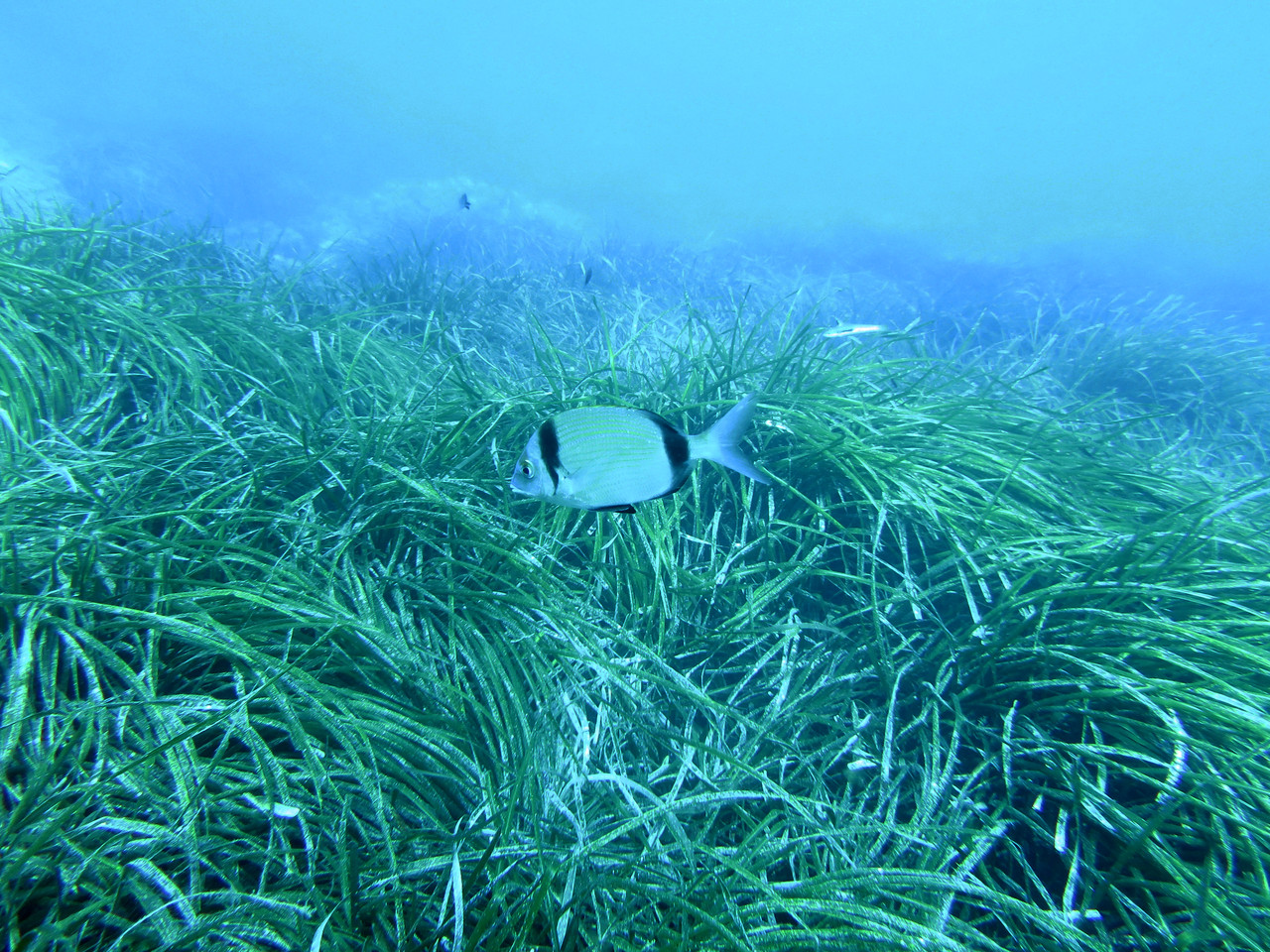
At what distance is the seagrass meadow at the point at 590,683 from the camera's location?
55.6 inches

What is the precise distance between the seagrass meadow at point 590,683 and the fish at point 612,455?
76cm

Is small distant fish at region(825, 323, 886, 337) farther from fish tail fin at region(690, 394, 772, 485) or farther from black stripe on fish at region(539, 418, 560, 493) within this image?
black stripe on fish at region(539, 418, 560, 493)

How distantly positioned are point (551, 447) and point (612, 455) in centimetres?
18

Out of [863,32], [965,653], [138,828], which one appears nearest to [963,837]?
[965,653]

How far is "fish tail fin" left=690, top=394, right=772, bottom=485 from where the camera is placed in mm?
1590

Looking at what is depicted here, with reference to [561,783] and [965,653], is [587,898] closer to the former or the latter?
[561,783]

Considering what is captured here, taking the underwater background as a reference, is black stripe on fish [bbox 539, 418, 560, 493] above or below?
above

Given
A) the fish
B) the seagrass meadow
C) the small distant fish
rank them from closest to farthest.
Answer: the seagrass meadow → the fish → the small distant fish

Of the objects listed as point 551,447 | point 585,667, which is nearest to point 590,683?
point 585,667

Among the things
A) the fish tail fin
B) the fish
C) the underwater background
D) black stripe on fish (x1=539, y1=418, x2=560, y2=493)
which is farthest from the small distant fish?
black stripe on fish (x1=539, y1=418, x2=560, y2=493)

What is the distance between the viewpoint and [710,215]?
Answer: 4544cm

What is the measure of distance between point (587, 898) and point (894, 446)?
280 centimetres

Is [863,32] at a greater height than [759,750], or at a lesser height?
greater

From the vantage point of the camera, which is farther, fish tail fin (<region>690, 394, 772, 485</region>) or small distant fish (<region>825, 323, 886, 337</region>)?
small distant fish (<region>825, 323, 886, 337</region>)
